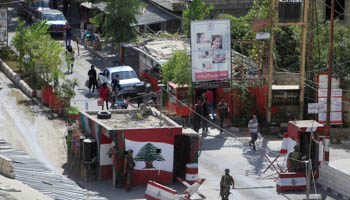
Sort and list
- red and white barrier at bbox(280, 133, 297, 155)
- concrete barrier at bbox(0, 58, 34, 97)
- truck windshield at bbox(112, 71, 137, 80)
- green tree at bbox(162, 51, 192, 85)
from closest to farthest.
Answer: red and white barrier at bbox(280, 133, 297, 155), green tree at bbox(162, 51, 192, 85), truck windshield at bbox(112, 71, 137, 80), concrete barrier at bbox(0, 58, 34, 97)

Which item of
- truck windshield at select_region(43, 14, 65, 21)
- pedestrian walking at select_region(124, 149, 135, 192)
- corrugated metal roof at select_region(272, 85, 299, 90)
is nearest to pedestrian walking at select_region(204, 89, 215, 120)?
corrugated metal roof at select_region(272, 85, 299, 90)

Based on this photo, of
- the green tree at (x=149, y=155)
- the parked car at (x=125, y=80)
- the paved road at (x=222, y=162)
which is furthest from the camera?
the parked car at (x=125, y=80)

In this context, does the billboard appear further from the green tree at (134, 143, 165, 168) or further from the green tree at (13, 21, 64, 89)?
the green tree at (134, 143, 165, 168)

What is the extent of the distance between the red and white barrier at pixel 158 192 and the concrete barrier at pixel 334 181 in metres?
5.40

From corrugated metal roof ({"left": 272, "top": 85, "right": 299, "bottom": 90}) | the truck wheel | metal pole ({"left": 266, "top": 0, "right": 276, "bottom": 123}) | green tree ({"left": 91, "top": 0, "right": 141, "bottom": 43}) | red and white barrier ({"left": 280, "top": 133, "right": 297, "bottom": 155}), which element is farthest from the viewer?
green tree ({"left": 91, "top": 0, "right": 141, "bottom": 43})

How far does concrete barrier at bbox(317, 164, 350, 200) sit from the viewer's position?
23608 millimetres

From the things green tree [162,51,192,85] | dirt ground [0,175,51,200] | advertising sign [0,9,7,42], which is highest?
advertising sign [0,9,7,42]

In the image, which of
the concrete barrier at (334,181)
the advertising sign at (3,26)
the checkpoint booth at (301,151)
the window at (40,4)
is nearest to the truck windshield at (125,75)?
the advertising sign at (3,26)

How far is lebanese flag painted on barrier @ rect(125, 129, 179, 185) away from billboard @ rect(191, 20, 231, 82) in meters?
7.77

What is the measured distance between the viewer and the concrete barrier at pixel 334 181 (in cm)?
2361

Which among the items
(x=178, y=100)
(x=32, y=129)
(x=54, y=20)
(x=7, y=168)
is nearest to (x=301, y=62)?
(x=178, y=100)

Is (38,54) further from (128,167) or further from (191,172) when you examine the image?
(191,172)

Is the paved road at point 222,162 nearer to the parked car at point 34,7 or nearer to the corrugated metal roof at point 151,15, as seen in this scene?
the corrugated metal roof at point 151,15

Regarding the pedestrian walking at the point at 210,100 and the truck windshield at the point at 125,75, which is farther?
the truck windshield at the point at 125,75
